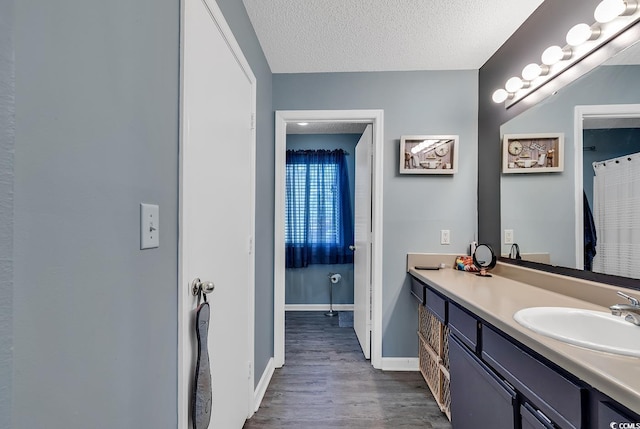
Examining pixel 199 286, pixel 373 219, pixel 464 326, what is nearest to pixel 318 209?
pixel 373 219

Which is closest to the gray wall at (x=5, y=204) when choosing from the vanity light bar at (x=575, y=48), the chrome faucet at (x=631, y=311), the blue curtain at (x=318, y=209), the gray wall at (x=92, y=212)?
the gray wall at (x=92, y=212)

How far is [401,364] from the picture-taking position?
91.0 inches

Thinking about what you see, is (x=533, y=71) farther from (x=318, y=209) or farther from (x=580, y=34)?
(x=318, y=209)

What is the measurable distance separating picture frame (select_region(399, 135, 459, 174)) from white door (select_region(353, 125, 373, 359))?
296 millimetres

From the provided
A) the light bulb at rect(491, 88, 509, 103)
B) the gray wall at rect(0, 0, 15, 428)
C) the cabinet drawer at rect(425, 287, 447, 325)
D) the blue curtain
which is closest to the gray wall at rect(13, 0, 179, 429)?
the gray wall at rect(0, 0, 15, 428)

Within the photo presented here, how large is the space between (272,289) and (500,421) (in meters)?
1.63

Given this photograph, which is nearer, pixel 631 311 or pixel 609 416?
pixel 609 416

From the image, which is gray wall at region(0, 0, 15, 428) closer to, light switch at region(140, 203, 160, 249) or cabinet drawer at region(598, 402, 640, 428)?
light switch at region(140, 203, 160, 249)

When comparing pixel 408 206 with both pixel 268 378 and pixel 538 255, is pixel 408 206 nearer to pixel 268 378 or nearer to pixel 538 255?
pixel 538 255

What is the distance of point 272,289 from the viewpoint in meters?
2.32

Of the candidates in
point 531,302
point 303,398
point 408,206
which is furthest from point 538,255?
point 303,398

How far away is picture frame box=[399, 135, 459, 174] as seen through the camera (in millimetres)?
2305

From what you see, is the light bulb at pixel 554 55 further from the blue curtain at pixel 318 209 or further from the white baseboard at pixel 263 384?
the white baseboard at pixel 263 384

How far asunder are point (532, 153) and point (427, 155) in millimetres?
701
